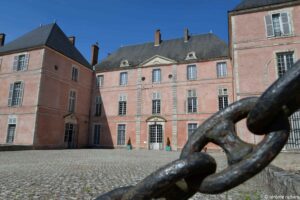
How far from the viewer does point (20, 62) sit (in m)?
19.0

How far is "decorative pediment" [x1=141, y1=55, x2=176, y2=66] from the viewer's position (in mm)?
20977

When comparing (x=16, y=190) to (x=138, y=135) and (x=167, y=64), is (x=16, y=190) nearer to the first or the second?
(x=138, y=135)

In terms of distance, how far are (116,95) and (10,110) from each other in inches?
354

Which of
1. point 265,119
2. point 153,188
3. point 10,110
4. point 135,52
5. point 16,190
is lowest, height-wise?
point 16,190

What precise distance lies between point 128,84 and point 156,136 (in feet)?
18.8

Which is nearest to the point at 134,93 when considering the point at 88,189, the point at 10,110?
the point at 10,110

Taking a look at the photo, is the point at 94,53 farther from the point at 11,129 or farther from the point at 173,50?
the point at 11,129

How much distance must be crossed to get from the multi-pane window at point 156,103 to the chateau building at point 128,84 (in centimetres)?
9

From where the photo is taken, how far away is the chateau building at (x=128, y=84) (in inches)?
532

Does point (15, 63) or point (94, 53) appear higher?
point (94, 53)

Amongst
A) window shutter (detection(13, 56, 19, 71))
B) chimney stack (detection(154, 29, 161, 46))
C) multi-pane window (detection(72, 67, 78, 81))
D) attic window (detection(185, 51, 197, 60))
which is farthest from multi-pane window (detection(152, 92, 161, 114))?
window shutter (detection(13, 56, 19, 71))

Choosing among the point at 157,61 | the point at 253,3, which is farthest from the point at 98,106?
the point at 253,3

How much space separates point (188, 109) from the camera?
769 inches

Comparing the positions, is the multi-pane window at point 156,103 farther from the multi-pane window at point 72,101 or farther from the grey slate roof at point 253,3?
the grey slate roof at point 253,3
